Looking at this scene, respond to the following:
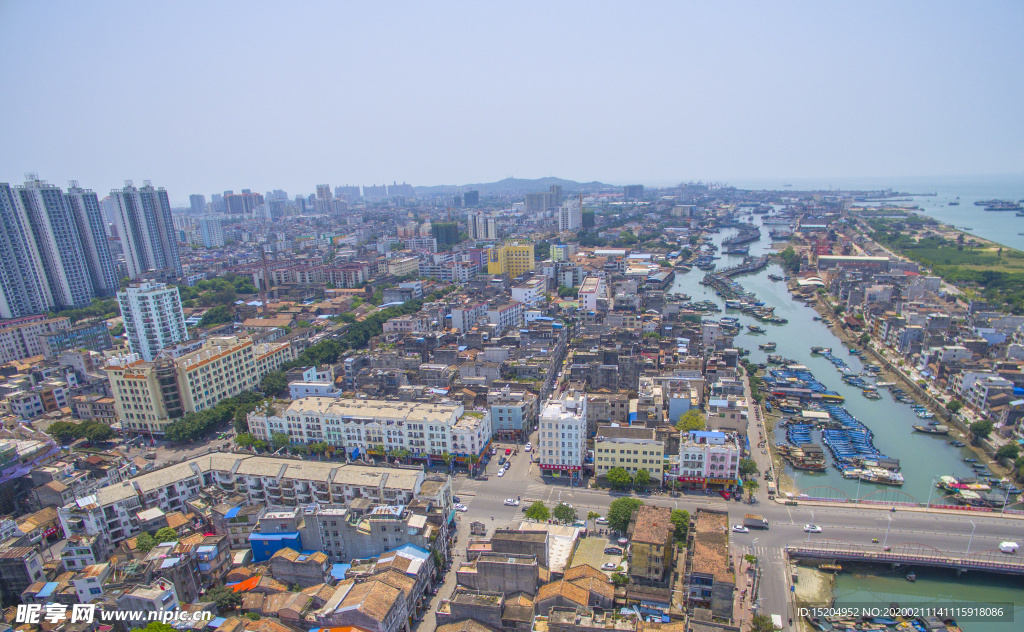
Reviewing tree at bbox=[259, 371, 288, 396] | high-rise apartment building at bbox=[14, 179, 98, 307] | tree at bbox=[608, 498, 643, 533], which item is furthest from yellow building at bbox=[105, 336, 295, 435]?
high-rise apartment building at bbox=[14, 179, 98, 307]

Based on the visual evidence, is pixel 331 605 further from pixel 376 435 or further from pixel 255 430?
pixel 255 430

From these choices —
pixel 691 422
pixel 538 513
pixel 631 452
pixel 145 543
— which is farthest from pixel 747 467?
pixel 145 543

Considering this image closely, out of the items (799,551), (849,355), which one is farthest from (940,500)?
(849,355)

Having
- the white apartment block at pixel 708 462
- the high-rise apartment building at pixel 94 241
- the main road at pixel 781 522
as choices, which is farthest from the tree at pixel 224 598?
the high-rise apartment building at pixel 94 241

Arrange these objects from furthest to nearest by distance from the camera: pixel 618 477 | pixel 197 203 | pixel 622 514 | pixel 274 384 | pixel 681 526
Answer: pixel 197 203, pixel 274 384, pixel 618 477, pixel 622 514, pixel 681 526

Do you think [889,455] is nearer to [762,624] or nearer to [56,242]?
[762,624]

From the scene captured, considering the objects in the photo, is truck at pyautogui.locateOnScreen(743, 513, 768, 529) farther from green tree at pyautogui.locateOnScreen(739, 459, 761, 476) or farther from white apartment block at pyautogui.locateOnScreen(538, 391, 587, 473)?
white apartment block at pyautogui.locateOnScreen(538, 391, 587, 473)

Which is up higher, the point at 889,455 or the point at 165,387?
the point at 165,387

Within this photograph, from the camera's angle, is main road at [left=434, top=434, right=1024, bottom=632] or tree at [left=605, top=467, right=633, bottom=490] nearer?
main road at [left=434, top=434, right=1024, bottom=632]
